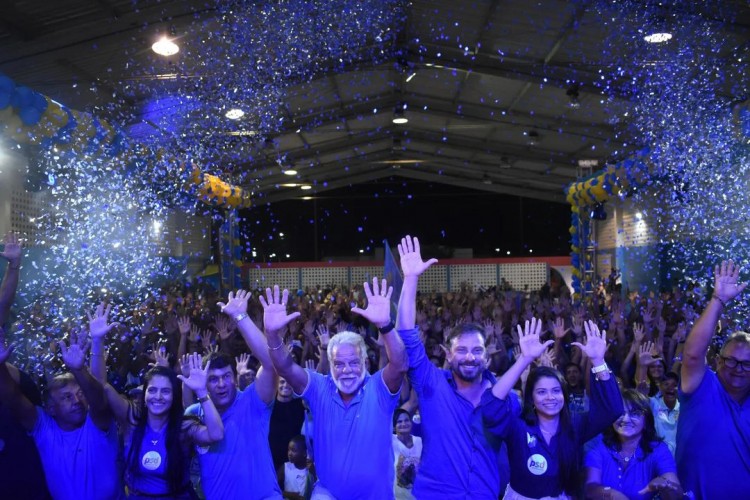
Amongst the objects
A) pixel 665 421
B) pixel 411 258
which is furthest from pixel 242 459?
pixel 665 421

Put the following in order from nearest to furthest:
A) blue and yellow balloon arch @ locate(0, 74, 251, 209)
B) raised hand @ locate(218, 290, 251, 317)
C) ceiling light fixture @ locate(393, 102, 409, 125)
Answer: raised hand @ locate(218, 290, 251, 317)
blue and yellow balloon arch @ locate(0, 74, 251, 209)
ceiling light fixture @ locate(393, 102, 409, 125)

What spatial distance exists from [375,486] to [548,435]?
0.78 m

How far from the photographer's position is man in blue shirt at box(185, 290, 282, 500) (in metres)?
2.84

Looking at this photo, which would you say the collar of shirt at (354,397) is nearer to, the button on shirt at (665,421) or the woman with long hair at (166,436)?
the woman with long hair at (166,436)

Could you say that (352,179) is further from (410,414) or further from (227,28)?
(410,414)

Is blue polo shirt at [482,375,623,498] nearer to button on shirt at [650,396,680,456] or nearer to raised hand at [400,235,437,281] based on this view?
raised hand at [400,235,437,281]

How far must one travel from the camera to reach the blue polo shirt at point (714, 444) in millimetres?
2666

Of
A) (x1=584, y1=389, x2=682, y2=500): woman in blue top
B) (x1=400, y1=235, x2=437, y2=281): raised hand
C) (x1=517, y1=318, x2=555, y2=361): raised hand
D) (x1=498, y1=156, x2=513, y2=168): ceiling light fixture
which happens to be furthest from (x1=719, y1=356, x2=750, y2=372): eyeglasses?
(x1=498, y1=156, x2=513, y2=168): ceiling light fixture

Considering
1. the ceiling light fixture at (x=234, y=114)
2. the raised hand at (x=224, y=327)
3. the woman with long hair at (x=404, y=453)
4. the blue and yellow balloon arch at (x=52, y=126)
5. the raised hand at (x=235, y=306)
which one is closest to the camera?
the raised hand at (x=235, y=306)

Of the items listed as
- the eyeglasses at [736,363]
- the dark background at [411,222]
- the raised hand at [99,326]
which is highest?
the dark background at [411,222]

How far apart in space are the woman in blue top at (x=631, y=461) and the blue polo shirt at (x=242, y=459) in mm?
1448

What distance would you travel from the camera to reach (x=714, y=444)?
2.71 m

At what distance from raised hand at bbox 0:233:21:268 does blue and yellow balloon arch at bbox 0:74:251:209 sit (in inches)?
100

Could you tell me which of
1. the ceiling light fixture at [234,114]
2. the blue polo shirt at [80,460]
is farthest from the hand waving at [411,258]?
the ceiling light fixture at [234,114]
